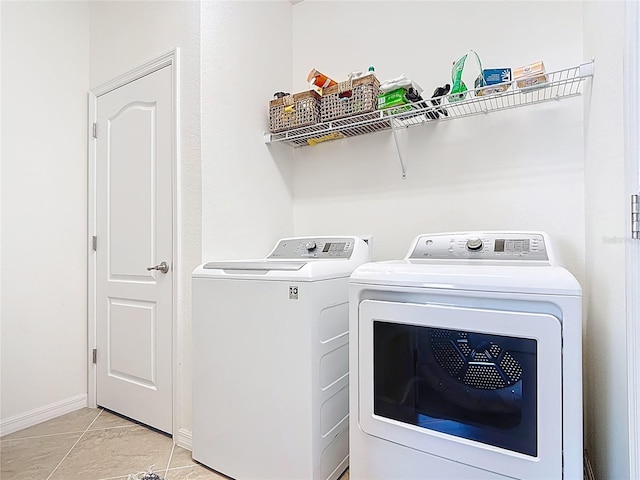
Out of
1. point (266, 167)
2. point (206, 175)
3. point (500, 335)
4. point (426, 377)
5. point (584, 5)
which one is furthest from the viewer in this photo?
point (266, 167)

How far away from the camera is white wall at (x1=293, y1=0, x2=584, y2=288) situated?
1683 mm

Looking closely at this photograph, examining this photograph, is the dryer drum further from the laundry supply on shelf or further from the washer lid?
the laundry supply on shelf

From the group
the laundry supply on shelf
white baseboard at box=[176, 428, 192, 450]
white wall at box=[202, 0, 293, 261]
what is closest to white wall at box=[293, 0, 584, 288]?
white wall at box=[202, 0, 293, 261]

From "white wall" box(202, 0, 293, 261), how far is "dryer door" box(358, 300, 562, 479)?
1.02m

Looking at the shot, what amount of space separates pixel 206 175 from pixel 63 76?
4.45 ft

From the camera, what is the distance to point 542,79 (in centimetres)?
148

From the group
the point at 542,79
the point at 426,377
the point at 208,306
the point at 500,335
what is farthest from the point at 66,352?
the point at 542,79

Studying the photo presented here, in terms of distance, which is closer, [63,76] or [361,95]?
[361,95]

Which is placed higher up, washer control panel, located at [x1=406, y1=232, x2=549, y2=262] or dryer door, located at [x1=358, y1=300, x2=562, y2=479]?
washer control panel, located at [x1=406, y1=232, x2=549, y2=262]

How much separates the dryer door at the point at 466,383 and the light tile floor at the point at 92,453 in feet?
2.08

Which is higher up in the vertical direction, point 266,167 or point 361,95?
point 361,95

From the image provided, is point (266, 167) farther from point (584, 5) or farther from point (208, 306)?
point (584, 5)

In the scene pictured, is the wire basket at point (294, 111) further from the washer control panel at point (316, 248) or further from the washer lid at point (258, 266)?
the washer lid at point (258, 266)

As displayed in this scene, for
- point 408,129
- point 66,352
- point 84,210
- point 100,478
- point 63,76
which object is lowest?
point 100,478
